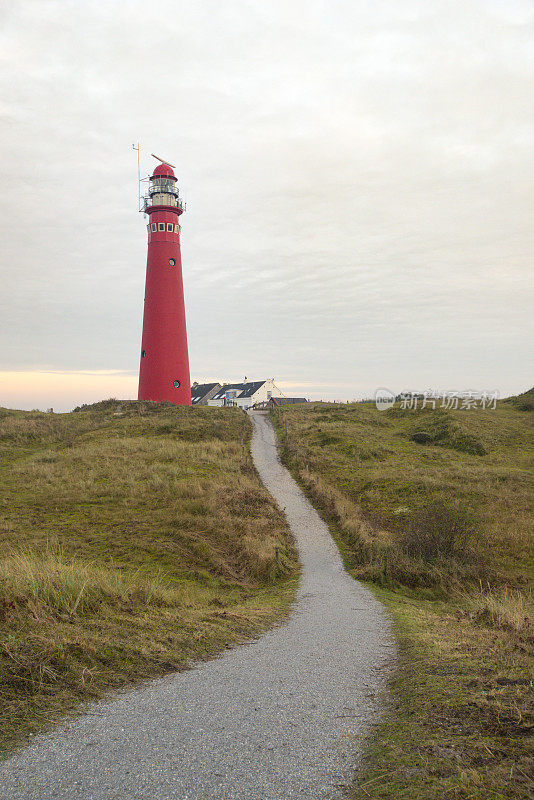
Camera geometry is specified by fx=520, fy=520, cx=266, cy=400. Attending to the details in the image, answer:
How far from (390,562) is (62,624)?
32.9 feet

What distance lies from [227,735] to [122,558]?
10.1 metres

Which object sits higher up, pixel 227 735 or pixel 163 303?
pixel 163 303

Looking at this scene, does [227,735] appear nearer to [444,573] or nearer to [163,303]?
[444,573]

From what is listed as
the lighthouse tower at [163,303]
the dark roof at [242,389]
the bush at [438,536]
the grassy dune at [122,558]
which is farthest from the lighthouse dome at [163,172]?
the dark roof at [242,389]

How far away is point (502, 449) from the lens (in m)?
34.8

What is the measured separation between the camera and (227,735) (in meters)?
4.42

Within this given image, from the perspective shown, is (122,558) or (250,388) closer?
(122,558)

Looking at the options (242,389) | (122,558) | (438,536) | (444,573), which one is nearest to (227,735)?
(122,558)

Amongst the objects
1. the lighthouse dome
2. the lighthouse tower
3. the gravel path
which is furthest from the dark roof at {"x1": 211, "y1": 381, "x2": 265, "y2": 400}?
the gravel path

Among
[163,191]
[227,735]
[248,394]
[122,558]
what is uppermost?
[163,191]

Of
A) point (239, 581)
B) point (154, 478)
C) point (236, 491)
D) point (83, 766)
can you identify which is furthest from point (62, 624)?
point (154, 478)

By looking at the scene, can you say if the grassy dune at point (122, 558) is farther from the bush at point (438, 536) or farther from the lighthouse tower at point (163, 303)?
the lighthouse tower at point (163, 303)

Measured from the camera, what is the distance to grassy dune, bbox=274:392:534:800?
3.76m

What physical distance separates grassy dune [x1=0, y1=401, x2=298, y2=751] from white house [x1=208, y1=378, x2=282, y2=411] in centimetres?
3836
